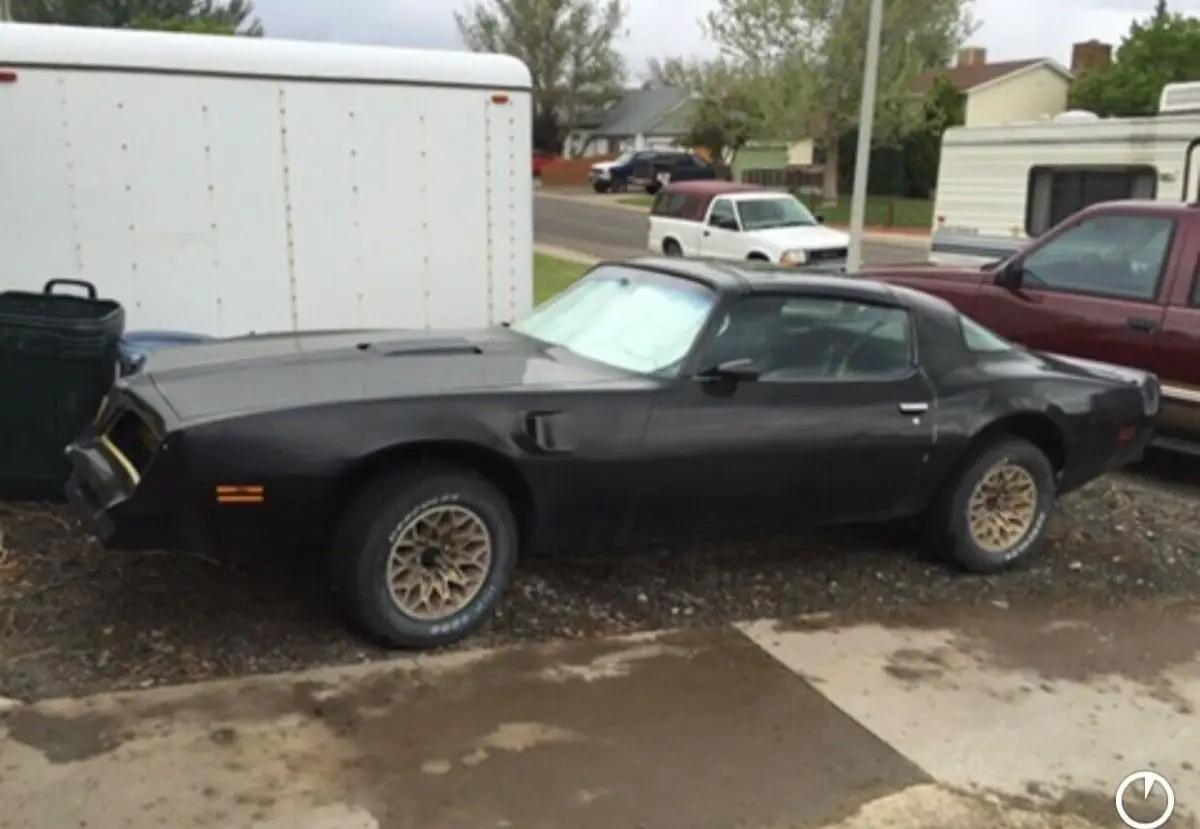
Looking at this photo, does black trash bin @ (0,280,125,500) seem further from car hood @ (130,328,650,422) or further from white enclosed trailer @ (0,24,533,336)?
white enclosed trailer @ (0,24,533,336)

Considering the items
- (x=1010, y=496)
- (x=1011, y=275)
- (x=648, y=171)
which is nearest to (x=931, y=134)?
(x=648, y=171)

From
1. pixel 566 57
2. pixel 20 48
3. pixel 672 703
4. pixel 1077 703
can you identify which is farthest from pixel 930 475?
pixel 566 57

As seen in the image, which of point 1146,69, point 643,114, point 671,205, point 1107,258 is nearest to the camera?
point 1107,258

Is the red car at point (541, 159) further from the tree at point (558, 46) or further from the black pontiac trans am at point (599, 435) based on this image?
the black pontiac trans am at point (599, 435)

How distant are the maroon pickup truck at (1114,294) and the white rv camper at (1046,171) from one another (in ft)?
11.2

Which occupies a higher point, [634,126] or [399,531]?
[634,126]

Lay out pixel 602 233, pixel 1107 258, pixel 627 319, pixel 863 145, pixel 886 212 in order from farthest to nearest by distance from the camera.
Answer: pixel 886 212, pixel 602 233, pixel 863 145, pixel 1107 258, pixel 627 319

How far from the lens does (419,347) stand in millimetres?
5207

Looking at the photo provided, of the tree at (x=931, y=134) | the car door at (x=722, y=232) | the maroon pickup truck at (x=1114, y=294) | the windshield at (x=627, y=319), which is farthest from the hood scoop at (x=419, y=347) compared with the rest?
the tree at (x=931, y=134)

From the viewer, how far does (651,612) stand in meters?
5.09

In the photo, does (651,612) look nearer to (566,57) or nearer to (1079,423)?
(1079,423)

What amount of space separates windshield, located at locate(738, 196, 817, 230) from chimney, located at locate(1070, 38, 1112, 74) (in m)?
35.8

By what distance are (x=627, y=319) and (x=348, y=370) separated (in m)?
1.37

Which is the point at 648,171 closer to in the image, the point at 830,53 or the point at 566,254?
the point at 830,53
